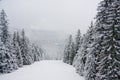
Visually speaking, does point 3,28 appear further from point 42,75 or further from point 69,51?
point 69,51

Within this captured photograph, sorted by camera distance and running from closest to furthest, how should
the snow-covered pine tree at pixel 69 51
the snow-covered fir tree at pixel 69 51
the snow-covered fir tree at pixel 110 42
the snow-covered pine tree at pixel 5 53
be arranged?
1. the snow-covered fir tree at pixel 110 42
2. the snow-covered pine tree at pixel 5 53
3. the snow-covered fir tree at pixel 69 51
4. the snow-covered pine tree at pixel 69 51

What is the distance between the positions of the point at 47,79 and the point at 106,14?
14371 mm

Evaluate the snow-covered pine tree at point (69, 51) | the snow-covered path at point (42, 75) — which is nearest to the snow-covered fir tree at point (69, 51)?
the snow-covered pine tree at point (69, 51)

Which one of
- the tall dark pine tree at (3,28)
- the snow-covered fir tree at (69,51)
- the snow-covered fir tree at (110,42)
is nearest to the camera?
the snow-covered fir tree at (110,42)

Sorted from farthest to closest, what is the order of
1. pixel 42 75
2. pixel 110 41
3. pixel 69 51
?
pixel 69 51
pixel 42 75
pixel 110 41

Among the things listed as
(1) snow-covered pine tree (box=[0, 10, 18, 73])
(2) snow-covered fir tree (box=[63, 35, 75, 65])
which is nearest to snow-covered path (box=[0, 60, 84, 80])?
(1) snow-covered pine tree (box=[0, 10, 18, 73])

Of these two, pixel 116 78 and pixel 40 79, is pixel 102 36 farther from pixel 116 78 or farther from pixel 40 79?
pixel 40 79

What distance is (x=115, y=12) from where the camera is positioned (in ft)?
42.9

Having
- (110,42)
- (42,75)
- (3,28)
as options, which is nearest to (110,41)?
(110,42)

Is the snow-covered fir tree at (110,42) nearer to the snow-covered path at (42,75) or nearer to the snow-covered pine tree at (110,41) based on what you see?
the snow-covered pine tree at (110,41)

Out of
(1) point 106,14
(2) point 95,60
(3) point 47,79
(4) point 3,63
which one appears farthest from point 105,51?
(4) point 3,63

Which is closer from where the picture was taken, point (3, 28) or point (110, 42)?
point (110, 42)

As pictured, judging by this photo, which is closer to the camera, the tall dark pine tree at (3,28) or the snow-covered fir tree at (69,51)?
the tall dark pine tree at (3,28)

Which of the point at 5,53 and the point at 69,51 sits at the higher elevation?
the point at 5,53
